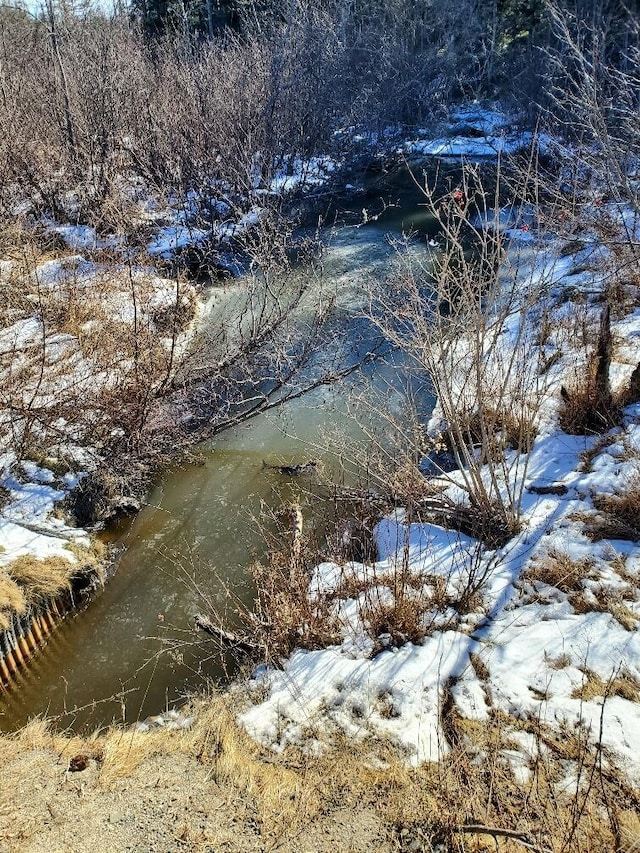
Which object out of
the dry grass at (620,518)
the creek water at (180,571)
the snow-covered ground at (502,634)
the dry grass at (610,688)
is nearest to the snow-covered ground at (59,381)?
the creek water at (180,571)

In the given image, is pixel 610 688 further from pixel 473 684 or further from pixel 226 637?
pixel 226 637

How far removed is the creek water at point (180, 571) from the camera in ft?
15.2

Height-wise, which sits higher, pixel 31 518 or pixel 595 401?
pixel 595 401

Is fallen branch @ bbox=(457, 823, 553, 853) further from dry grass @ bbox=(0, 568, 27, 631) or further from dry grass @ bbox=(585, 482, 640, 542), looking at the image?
dry grass @ bbox=(0, 568, 27, 631)

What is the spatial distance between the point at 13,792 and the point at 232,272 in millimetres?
10839

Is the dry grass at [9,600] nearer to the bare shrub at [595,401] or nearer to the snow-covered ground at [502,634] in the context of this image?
the snow-covered ground at [502,634]

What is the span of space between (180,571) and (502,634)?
3.28 metres

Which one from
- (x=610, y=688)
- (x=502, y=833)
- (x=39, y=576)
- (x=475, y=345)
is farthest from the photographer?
(x=39, y=576)

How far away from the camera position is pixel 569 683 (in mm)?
3680

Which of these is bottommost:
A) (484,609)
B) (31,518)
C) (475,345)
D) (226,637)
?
(226,637)

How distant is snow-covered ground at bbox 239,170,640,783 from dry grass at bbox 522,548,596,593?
1 centimetres

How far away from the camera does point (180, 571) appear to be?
583cm

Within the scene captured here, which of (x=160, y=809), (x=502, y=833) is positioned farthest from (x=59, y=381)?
(x=502, y=833)

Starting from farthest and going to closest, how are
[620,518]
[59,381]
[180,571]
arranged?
[59,381] < [180,571] < [620,518]
